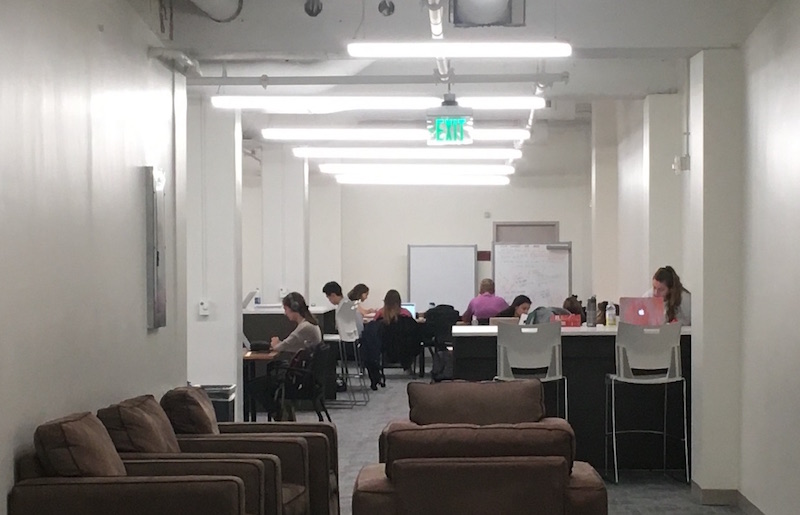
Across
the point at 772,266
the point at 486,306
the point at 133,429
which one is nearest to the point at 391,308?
the point at 486,306

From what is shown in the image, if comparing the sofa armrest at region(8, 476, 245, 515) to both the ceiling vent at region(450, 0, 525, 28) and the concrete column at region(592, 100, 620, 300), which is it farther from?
the concrete column at region(592, 100, 620, 300)

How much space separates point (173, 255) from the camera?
22.1ft

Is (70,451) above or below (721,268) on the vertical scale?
below

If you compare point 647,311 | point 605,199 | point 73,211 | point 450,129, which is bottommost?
point 647,311

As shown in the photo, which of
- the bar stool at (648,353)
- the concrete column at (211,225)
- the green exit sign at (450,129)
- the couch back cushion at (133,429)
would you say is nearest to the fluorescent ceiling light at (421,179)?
the concrete column at (211,225)

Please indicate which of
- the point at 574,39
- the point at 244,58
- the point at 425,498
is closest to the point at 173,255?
the point at 244,58

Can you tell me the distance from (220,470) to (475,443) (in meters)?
1.10

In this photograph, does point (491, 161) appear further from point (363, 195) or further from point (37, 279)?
point (37, 279)

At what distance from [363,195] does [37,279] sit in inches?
512

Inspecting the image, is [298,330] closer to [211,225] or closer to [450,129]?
[211,225]

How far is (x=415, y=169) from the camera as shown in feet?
45.5

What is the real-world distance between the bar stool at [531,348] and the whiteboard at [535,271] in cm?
903

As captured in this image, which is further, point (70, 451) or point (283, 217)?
point (283, 217)

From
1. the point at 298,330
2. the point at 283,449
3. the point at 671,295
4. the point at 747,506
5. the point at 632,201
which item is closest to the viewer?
the point at 283,449
